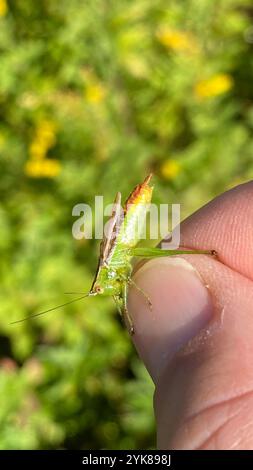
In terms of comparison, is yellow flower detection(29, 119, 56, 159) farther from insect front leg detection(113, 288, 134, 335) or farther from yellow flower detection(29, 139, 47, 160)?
insect front leg detection(113, 288, 134, 335)

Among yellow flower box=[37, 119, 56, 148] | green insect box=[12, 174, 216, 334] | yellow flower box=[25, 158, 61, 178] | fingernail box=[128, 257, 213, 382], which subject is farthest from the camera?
yellow flower box=[37, 119, 56, 148]

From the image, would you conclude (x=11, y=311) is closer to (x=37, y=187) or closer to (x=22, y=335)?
(x=22, y=335)

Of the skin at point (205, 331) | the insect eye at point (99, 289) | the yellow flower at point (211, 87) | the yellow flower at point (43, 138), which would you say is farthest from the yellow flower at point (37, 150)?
the insect eye at point (99, 289)

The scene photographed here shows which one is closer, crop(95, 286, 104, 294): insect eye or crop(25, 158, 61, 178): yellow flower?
crop(95, 286, 104, 294): insect eye

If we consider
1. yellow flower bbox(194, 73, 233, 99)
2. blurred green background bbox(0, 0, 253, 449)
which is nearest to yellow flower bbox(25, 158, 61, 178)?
blurred green background bbox(0, 0, 253, 449)
